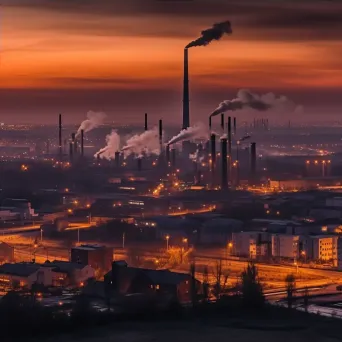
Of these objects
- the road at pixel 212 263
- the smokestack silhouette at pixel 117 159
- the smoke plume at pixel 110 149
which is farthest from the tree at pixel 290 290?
the smoke plume at pixel 110 149

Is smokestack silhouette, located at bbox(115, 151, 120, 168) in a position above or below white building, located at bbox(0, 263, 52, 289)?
above

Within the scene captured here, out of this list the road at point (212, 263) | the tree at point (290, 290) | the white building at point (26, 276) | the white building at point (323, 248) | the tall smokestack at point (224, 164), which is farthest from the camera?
the tall smokestack at point (224, 164)

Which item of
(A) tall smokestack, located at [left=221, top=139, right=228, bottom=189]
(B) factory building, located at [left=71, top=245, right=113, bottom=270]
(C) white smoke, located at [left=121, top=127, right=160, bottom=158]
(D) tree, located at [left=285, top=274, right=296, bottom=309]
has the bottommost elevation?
(D) tree, located at [left=285, top=274, right=296, bottom=309]

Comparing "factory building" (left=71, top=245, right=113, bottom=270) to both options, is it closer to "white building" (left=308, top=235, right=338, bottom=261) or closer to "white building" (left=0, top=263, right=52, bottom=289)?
"white building" (left=0, top=263, right=52, bottom=289)

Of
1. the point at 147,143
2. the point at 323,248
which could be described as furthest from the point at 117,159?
the point at 323,248

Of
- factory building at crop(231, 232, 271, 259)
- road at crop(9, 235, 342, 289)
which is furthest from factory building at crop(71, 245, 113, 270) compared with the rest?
factory building at crop(231, 232, 271, 259)

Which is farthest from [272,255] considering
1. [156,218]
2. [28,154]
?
[28,154]

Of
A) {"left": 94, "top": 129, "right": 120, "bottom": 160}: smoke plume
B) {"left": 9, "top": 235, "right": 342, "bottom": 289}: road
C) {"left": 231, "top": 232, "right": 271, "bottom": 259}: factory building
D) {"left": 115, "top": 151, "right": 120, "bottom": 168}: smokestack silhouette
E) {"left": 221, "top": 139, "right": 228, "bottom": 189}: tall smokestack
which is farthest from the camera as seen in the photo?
{"left": 94, "top": 129, "right": 120, "bottom": 160}: smoke plume

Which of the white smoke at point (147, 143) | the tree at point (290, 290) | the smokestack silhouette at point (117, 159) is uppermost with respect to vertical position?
the white smoke at point (147, 143)

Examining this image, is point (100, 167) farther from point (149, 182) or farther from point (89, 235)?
point (89, 235)

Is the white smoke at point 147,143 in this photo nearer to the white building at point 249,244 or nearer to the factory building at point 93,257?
the white building at point 249,244
